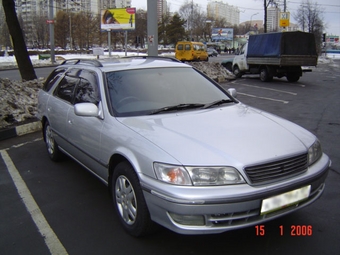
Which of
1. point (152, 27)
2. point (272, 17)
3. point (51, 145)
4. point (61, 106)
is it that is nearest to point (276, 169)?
point (61, 106)

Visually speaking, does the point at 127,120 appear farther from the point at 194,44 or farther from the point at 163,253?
the point at 194,44

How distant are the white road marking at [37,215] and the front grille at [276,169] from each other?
171 centimetres

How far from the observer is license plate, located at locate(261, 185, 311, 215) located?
2.65 meters

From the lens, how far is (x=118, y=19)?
4556 centimetres

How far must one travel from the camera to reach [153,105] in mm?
3684

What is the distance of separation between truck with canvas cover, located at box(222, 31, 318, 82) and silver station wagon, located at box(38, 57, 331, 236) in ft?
44.1

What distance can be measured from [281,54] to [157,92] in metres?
14.0

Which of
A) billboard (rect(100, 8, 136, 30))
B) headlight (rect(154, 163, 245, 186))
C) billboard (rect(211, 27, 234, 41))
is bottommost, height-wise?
headlight (rect(154, 163, 245, 186))

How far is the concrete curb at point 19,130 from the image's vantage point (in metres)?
6.88

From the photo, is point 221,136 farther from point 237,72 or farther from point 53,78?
point 237,72

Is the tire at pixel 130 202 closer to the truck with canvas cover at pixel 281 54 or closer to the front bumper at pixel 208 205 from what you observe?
the front bumper at pixel 208 205

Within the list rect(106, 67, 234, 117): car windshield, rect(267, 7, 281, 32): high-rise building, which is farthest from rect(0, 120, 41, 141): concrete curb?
rect(267, 7, 281, 32): high-rise building

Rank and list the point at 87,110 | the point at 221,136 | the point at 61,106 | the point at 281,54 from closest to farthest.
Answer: the point at 221,136 → the point at 87,110 → the point at 61,106 → the point at 281,54
